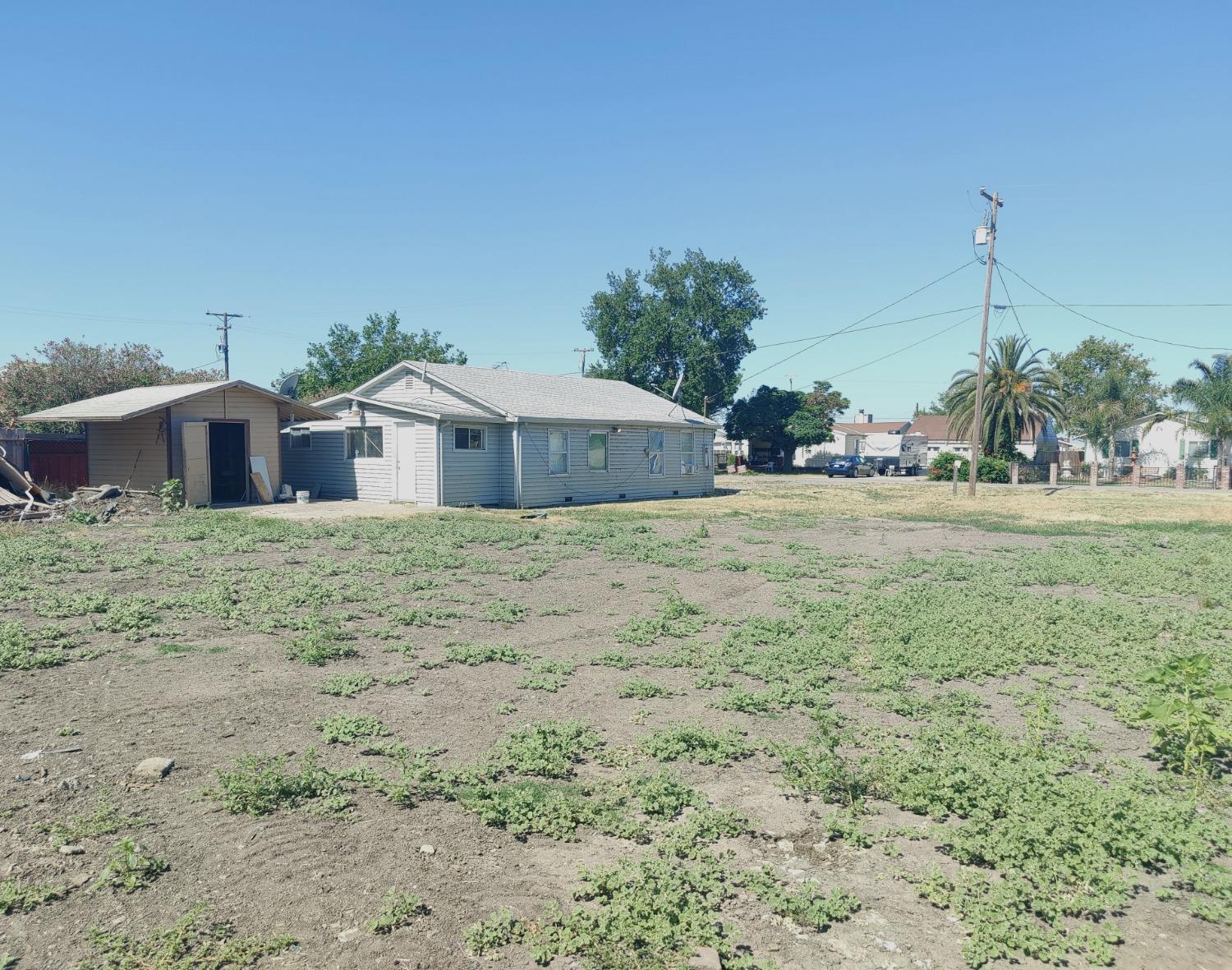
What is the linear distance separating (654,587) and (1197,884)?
7.73 m

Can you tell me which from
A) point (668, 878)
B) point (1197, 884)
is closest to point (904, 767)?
point (1197, 884)

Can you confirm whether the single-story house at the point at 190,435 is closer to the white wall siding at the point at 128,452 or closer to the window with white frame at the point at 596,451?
the white wall siding at the point at 128,452

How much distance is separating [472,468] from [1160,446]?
4792 centimetres

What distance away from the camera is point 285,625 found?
8.38 meters

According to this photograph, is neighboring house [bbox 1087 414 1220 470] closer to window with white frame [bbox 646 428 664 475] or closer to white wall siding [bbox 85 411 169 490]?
window with white frame [bbox 646 428 664 475]

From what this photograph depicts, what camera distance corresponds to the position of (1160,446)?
51594 mm

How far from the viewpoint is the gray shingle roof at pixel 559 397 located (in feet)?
81.0

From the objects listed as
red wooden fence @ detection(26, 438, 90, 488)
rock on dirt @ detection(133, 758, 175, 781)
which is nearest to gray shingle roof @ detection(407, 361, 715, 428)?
red wooden fence @ detection(26, 438, 90, 488)

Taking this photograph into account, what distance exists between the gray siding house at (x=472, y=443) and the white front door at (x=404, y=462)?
0.03 meters

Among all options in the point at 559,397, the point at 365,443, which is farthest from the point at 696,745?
the point at 559,397

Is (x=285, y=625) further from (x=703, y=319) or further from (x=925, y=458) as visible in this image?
(x=925, y=458)

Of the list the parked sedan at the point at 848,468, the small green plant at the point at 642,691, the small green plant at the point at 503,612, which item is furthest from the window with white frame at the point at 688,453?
the parked sedan at the point at 848,468

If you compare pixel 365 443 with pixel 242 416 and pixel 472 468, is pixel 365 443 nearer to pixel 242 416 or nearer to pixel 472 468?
pixel 242 416

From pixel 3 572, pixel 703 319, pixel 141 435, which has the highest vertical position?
pixel 703 319
